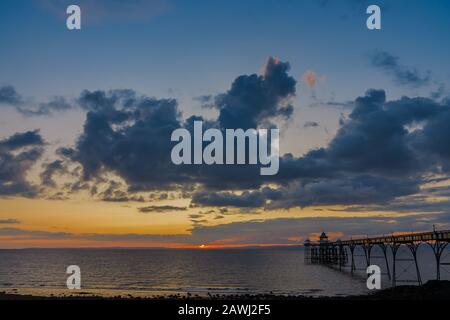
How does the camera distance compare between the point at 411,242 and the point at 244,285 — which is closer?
the point at 411,242

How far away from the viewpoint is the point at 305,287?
216 ft
